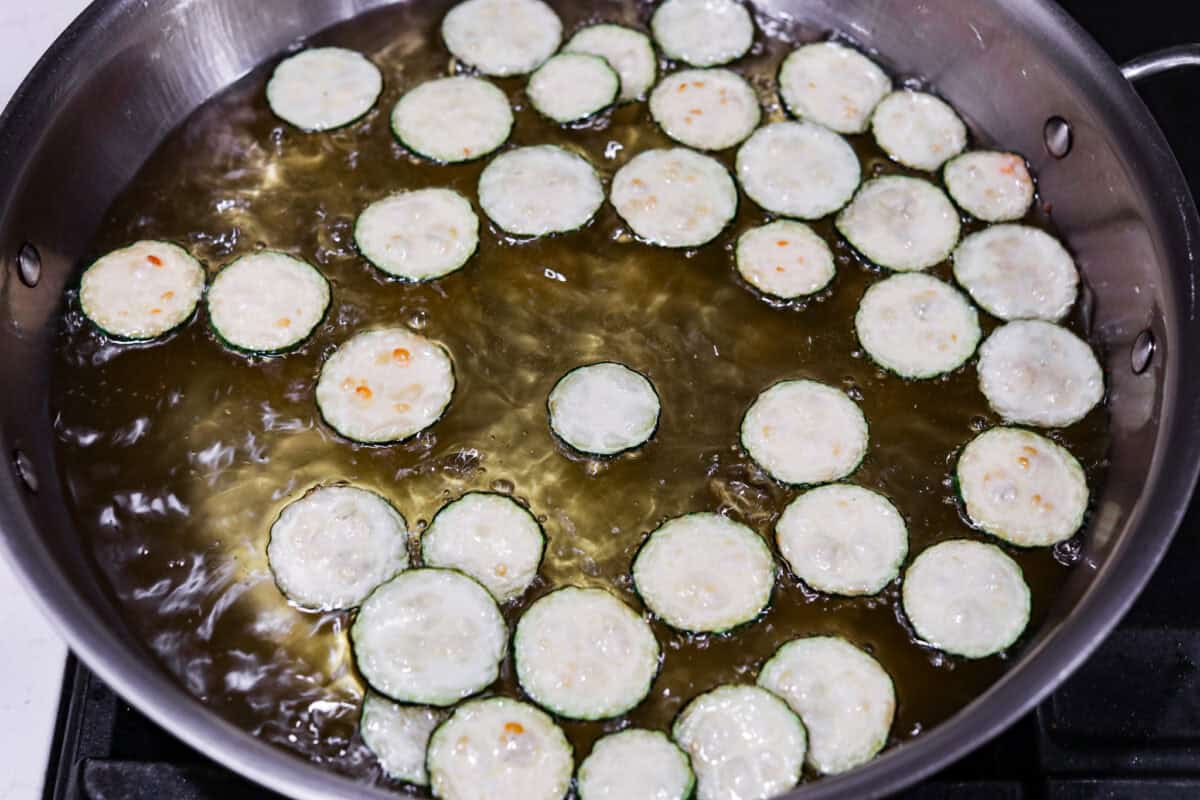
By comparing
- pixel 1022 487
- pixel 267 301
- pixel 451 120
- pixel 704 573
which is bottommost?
pixel 267 301

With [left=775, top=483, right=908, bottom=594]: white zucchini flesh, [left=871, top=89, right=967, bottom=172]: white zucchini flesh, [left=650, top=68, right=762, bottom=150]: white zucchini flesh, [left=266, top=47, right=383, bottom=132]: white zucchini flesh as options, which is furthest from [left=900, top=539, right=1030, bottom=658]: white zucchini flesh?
[left=266, top=47, right=383, bottom=132]: white zucchini flesh

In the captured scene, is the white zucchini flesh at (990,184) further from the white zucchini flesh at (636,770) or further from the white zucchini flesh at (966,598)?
the white zucchini flesh at (636,770)

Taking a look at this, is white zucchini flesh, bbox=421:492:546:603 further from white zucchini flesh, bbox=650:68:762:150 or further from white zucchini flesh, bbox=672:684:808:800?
white zucchini flesh, bbox=650:68:762:150

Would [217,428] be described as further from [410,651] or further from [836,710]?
[836,710]

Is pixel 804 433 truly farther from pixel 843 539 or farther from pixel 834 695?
pixel 834 695

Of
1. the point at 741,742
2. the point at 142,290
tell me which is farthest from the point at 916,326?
the point at 142,290

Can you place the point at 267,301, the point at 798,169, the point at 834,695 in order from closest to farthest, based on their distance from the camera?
the point at 834,695 → the point at 267,301 → the point at 798,169

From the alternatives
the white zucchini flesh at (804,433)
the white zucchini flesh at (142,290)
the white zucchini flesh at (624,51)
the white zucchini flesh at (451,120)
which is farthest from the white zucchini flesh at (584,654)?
the white zucchini flesh at (624,51)
